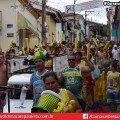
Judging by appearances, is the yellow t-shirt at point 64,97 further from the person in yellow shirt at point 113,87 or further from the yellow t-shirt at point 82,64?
the person in yellow shirt at point 113,87

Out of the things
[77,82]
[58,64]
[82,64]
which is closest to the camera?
[77,82]

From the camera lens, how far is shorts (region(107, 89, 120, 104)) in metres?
10.7

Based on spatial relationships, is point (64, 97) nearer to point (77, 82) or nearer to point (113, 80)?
point (77, 82)

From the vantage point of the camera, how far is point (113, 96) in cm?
1072

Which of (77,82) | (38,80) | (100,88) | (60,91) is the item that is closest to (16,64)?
(100,88)

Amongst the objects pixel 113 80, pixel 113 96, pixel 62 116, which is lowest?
pixel 113 96

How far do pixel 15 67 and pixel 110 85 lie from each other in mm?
2362

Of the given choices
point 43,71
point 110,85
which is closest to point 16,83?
point 43,71

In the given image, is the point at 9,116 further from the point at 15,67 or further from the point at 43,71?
the point at 15,67

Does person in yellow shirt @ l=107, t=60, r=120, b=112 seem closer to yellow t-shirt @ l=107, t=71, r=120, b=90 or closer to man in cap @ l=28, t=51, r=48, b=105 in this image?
yellow t-shirt @ l=107, t=71, r=120, b=90

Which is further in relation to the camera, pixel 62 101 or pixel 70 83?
pixel 70 83

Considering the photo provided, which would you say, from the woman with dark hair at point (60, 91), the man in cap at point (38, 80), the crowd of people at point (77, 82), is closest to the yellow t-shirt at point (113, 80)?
the crowd of people at point (77, 82)

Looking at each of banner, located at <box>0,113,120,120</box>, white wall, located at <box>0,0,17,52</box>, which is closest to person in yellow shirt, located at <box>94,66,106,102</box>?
banner, located at <box>0,113,120,120</box>

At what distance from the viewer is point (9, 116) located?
158 inches
